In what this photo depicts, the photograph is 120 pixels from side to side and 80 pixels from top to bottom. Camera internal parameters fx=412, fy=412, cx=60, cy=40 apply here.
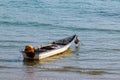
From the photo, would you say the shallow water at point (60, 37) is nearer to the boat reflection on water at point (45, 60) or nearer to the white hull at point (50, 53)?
the boat reflection on water at point (45, 60)

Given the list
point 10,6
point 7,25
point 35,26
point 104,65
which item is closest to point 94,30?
point 35,26

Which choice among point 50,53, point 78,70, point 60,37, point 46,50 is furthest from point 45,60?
point 60,37

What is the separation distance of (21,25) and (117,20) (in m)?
13.0

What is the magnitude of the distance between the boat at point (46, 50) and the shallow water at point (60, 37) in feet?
1.35

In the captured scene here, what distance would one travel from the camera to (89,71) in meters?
26.1

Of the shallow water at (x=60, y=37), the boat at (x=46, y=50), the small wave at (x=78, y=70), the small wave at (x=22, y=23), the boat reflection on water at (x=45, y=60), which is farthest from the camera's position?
the small wave at (x=22, y=23)

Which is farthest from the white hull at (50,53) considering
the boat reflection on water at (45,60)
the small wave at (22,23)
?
the small wave at (22,23)

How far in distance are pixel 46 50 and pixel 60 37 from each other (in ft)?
28.1

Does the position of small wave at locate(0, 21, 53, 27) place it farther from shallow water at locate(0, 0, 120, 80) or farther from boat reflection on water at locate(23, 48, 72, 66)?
boat reflection on water at locate(23, 48, 72, 66)

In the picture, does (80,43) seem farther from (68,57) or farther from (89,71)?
(89,71)

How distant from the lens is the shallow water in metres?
25.5

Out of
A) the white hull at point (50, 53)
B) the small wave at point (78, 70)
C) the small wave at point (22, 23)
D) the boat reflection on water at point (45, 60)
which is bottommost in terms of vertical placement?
the small wave at point (78, 70)

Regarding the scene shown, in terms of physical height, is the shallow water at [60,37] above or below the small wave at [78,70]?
above

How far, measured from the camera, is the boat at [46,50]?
2850 cm
